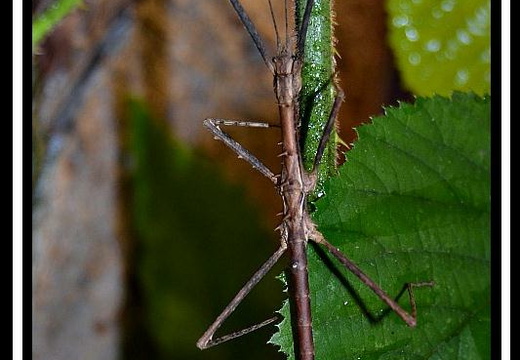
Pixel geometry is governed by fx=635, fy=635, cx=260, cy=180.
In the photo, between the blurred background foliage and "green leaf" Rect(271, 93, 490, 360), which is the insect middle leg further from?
the blurred background foliage

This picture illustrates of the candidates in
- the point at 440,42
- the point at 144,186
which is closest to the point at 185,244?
the point at 144,186

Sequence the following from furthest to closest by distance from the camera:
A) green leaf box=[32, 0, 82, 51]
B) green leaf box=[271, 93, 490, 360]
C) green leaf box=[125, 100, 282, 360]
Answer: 1. green leaf box=[125, 100, 282, 360]
2. green leaf box=[32, 0, 82, 51]
3. green leaf box=[271, 93, 490, 360]

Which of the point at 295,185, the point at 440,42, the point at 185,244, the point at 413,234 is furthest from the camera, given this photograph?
the point at 185,244

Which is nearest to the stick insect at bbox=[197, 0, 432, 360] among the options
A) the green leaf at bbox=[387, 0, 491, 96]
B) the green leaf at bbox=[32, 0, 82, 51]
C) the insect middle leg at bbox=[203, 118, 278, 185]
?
the insect middle leg at bbox=[203, 118, 278, 185]

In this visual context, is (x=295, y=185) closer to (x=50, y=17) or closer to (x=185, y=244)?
(x=50, y=17)

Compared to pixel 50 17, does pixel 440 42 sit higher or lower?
lower

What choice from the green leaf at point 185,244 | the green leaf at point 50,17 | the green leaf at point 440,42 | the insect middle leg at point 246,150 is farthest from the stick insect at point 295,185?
the green leaf at point 185,244
